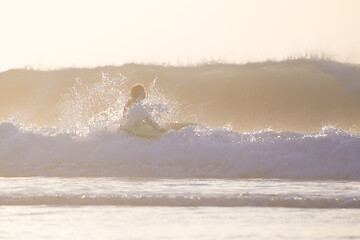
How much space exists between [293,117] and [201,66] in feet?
17.4

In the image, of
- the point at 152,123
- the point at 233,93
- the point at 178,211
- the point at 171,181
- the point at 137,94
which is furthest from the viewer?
the point at 233,93

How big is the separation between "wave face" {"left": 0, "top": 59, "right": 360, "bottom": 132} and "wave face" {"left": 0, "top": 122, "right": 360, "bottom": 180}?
1604 centimetres

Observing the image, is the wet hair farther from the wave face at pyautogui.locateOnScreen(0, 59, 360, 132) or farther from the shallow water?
the wave face at pyautogui.locateOnScreen(0, 59, 360, 132)

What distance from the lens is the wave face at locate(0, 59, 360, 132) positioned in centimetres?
3017

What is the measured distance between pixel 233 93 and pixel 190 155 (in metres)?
21.0

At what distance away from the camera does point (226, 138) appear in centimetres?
1207

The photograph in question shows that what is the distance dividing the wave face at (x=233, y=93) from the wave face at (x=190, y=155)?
1604cm

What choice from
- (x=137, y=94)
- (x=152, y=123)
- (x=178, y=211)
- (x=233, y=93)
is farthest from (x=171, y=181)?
Answer: (x=233, y=93)

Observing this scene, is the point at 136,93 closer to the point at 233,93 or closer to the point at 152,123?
the point at 152,123

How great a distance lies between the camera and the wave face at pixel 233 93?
Answer: 30172 mm

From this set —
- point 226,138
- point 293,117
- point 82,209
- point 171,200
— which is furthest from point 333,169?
point 293,117

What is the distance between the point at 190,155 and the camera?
1145cm

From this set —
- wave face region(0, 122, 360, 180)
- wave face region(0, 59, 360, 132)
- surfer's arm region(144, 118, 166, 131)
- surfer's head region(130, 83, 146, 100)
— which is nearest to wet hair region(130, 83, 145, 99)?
surfer's head region(130, 83, 146, 100)

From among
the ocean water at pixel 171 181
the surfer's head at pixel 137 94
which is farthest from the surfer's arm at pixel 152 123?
the surfer's head at pixel 137 94
